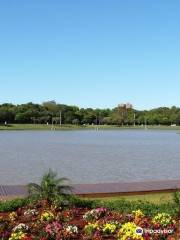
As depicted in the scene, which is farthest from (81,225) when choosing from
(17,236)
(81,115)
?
(81,115)

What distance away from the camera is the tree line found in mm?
129625

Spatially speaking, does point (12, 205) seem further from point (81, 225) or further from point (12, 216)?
point (81, 225)

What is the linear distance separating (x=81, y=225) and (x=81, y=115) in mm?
135330

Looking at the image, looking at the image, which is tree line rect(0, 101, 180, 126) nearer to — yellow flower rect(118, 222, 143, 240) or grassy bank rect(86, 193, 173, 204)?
grassy bank rect(86, 193, 173, 204)

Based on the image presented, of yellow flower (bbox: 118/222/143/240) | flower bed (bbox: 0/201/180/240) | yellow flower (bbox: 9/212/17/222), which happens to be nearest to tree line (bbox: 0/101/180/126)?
yellow flower (bbox: 9/212/17/222)

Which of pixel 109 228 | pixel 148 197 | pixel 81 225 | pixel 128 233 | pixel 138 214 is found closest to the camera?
pixel 128 233

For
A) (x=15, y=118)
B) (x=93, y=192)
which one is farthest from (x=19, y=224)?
(x=15, y=118)

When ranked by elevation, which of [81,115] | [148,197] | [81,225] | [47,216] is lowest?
[148,197]

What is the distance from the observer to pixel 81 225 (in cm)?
873

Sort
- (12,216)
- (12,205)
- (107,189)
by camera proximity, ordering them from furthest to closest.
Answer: (107,189) < (12,205) < (12,216)

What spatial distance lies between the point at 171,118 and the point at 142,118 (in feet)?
29.0

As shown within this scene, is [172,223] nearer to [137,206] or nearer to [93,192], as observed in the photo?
[137,206]

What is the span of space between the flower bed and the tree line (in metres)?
115

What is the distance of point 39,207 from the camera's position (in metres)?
10.0
